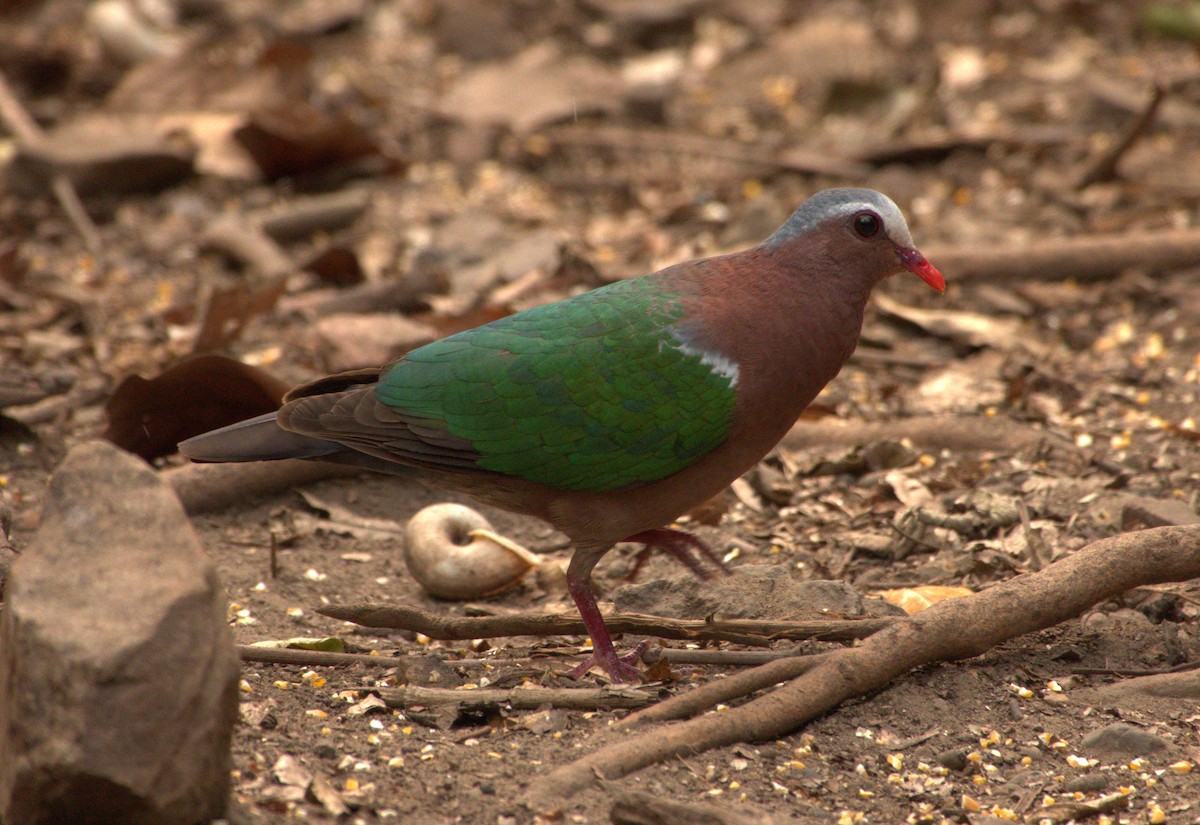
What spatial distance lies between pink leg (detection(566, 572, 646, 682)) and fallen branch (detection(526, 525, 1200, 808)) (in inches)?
19.9

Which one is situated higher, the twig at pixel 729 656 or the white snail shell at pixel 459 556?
the twig at pixel 729 656

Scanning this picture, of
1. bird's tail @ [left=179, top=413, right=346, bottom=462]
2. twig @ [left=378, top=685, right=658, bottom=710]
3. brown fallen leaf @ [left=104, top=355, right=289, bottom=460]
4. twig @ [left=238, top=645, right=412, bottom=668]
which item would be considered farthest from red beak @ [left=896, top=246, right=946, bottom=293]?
brown fallen leaf @ [left=104, top=355, right=289, bottom=460]

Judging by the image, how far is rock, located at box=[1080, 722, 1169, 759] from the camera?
361 centimetres

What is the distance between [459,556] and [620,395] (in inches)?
37.7

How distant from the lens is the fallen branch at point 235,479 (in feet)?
17.1

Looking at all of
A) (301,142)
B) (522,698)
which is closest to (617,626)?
(522,698)

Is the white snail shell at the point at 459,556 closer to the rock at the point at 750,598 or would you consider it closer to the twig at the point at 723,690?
the rock at the point at 750,598

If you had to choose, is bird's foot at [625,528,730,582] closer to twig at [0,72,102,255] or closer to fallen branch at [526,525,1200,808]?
fallen branch at [526,525,1200,808]

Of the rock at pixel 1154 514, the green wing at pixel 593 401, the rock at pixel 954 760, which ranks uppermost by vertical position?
the green wing at pixel 593 401

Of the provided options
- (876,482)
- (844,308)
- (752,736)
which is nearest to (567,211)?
(876,482)

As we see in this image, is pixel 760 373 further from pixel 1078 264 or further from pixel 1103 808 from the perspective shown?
pixel 1078 264

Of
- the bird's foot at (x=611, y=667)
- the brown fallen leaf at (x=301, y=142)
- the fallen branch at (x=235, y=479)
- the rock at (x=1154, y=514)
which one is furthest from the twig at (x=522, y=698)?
the brown fallen leaf at (x=301, y=142)

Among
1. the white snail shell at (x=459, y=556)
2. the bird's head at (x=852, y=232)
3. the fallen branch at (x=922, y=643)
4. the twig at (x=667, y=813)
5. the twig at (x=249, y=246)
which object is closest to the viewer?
the twig at (x=667, y=813)

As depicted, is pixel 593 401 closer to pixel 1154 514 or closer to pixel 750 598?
pixel 750 598
